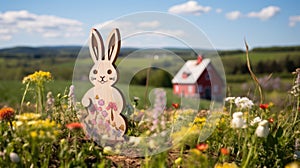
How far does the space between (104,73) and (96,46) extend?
0.24 metres

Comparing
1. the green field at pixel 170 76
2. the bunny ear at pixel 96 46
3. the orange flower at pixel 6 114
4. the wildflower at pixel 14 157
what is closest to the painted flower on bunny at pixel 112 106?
the bunny ear at pixel 96 46

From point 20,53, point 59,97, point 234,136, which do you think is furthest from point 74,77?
point 20,53

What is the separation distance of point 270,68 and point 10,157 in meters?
43.1

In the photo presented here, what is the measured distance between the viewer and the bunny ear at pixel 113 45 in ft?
10.9

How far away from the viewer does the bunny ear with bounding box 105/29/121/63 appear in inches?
131

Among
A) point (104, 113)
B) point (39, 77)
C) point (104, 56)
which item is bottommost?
point (104, 113)

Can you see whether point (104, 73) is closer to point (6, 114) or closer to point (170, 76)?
point (6, 114)

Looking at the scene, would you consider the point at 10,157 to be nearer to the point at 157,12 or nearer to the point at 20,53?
the point at 157,12

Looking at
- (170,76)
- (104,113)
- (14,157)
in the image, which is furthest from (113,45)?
(170,76)

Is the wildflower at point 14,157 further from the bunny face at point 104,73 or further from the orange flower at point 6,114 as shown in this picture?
the bunny face at point 104,73

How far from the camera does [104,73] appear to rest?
3424 mm

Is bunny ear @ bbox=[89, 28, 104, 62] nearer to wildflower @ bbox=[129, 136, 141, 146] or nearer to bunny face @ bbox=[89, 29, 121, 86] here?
bunny face @ bbox=[89, 29, 121, 86]

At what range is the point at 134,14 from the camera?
11.1ft

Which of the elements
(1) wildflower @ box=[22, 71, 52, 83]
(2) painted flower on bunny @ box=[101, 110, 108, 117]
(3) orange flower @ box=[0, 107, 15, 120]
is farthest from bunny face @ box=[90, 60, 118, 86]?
(3) orange flower @ box=[0, 107, 15, 120]
